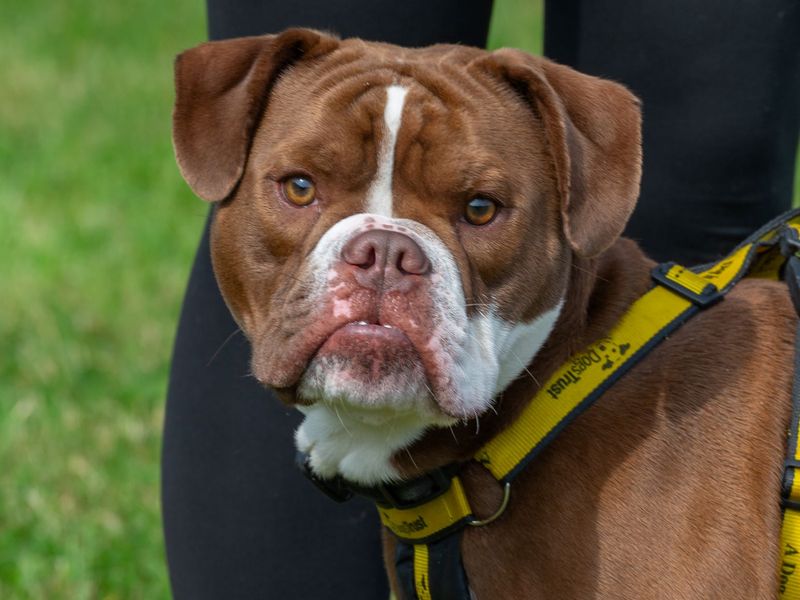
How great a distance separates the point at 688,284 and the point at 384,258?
72cm

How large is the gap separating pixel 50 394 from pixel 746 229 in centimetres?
287

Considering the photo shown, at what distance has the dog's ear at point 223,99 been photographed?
115 inches

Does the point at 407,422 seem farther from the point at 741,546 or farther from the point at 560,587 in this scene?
the point at 741,546

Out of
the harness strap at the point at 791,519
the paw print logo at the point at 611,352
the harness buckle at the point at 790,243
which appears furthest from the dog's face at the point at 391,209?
the harness strap at the point at 791,519

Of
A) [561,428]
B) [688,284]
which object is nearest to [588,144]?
[688,284]

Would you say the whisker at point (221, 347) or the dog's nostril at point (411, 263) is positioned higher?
the dog's nostril at point (411, 263)

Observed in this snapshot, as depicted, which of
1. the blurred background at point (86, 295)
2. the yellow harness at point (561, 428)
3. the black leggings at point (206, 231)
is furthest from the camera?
the blurred background at point (86, 295)

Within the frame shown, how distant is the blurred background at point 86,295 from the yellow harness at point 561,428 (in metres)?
1.54

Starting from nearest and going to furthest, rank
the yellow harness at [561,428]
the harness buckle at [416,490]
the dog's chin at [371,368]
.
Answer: the dog's chin at [371,368] → the yellow harness at [561,428] → the harness buckle at [416,490]

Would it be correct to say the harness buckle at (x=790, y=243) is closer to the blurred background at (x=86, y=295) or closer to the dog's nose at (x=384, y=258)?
the dog's nose at (x=384, y=258)

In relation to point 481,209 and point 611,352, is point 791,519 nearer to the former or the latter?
point 611,352

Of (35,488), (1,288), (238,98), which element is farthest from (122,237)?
Result: (238,98)

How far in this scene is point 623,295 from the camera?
2.98 m

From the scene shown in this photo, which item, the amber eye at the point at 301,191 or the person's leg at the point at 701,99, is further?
the person's leg at the point at 701,99
